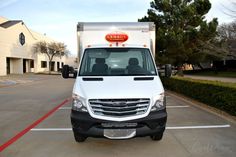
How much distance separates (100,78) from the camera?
6004mm

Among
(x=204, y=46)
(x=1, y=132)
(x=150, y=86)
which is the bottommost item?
(x=1, y=132)

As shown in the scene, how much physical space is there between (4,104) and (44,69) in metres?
50.2

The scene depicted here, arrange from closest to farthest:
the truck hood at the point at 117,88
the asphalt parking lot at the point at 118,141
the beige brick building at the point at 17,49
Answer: the truck hood at the point at 117,88 → the asphalt parking lot at the point at 118,141 → the beige brick building at the point at 17,49

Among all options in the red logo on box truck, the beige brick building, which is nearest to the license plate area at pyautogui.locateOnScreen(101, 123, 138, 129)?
the red logo on box truck

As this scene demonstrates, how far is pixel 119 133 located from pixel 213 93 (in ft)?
19.9

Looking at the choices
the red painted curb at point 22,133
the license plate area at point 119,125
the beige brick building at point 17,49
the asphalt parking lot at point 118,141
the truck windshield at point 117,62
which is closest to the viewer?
the license plate area at point 119,125

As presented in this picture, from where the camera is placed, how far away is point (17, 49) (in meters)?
47.7

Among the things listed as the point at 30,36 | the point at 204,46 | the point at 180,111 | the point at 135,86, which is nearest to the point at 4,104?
the point at 180,111

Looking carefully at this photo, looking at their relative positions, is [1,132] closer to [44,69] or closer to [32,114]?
[32,114]

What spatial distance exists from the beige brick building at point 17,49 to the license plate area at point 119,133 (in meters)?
39.4

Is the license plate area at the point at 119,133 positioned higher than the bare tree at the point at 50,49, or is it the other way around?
the bare tree at the point at 50,49

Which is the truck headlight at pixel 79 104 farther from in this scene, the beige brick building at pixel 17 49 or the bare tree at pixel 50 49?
the bare tree at pixel 50 49

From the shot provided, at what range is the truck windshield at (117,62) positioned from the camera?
258 inches

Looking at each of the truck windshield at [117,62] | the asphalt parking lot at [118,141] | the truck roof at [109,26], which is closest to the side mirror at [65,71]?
the truck windshield at [117,62]
